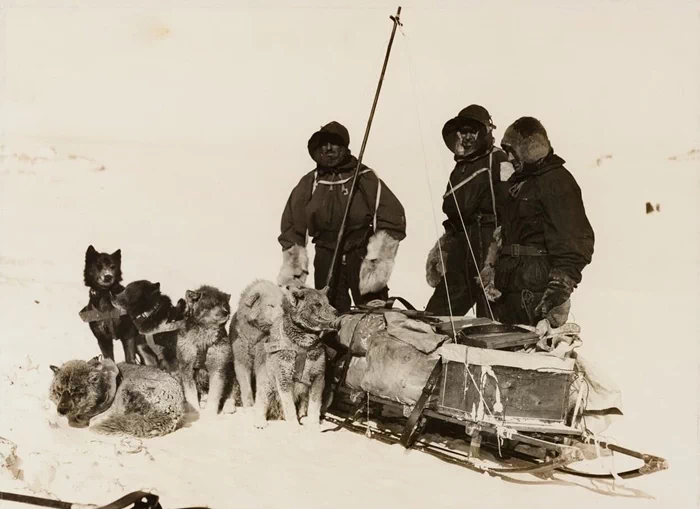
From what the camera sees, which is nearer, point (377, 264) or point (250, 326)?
point (250, 326)

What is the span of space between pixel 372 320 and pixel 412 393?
0.96m

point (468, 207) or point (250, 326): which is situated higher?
point (468, 207)

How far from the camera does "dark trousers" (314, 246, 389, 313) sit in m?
7.02

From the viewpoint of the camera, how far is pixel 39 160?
940 cm

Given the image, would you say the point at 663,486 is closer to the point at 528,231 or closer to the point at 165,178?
the point at 528,231

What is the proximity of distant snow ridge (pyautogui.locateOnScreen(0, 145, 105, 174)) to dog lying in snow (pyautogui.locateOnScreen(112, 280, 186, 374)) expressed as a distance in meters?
2.88

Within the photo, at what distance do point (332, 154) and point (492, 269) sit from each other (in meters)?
2.11

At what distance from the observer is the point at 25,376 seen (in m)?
6.48

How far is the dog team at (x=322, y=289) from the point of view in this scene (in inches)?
210

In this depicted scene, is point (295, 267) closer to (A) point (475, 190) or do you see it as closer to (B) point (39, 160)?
(A) point (475, 190)

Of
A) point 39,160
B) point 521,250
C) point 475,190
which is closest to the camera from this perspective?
point 521,250

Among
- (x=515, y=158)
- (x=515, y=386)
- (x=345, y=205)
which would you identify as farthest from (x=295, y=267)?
(x=515, y=386)

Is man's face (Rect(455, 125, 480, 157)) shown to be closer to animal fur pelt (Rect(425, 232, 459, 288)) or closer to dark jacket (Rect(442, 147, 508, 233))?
dark jacket (Rect(442, 147, 508, 233))

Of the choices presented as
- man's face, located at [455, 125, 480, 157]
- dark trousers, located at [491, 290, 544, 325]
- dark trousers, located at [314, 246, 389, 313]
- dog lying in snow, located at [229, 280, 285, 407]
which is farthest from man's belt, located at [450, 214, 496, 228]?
dog lying in snow, located at [229, 280, 285, 407]
